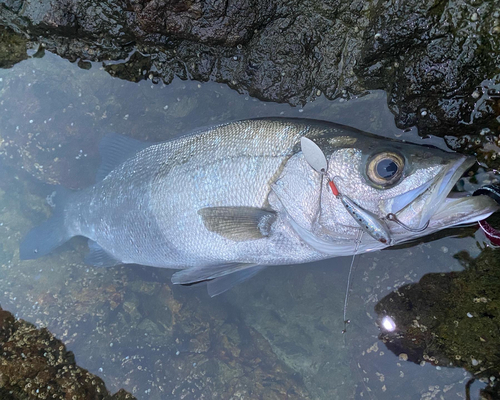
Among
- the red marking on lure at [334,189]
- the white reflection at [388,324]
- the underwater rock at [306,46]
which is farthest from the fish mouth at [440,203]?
the white reflection at [388,324]

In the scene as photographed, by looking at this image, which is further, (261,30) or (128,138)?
(128,138)

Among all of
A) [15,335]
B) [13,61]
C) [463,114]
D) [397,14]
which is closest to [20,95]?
[13,61]

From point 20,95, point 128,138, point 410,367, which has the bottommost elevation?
point 410,367

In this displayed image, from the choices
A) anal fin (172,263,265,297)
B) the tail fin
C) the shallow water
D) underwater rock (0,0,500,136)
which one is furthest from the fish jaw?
the tail fin

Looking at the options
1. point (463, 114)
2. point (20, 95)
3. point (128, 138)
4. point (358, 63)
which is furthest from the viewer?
point (20, 95)

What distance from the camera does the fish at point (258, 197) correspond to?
1712mm

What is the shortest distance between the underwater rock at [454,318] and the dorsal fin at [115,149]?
2.66m

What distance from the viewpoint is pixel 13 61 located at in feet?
9.95

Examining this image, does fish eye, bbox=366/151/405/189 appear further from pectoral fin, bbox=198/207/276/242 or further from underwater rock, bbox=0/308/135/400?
underwater rock, bbox=0/308/135/400

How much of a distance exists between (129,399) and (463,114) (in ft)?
12.9

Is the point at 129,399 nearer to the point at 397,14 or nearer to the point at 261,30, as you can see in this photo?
the point at 261,30

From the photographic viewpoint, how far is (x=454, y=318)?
221 centimetres

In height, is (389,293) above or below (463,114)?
below

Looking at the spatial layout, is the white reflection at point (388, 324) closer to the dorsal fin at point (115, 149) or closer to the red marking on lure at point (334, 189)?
the red marking on lure at point (334, 189)
